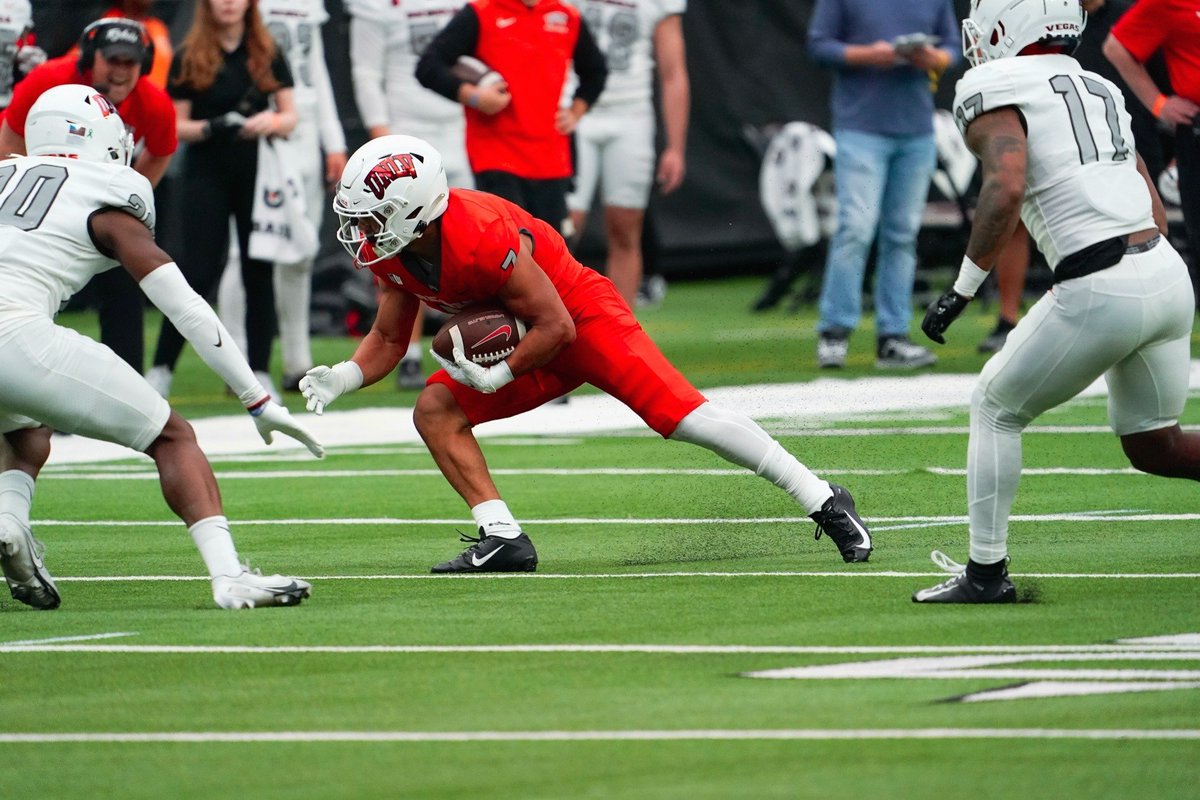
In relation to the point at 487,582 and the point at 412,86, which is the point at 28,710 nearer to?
the point at 487,582

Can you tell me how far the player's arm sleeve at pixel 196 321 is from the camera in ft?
20.6

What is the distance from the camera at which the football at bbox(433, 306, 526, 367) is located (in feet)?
22.7

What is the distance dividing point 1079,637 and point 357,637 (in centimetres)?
183

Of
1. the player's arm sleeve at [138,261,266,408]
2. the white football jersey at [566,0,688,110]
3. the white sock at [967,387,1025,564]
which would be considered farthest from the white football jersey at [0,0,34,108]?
the white sock at [967,387,1025,564]

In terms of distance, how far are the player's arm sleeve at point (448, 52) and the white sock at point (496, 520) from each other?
493 centimetres

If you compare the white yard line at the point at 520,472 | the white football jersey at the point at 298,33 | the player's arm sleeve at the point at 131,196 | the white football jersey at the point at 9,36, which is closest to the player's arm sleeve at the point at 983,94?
the player's arm sleeve at the point at 131,196

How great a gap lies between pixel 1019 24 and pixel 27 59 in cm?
653

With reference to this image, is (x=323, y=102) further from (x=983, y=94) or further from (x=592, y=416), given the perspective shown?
(x=983, y=94)

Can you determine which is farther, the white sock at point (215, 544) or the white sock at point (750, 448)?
the white sock at point (750, 448)

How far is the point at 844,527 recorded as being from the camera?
Answer: 708 centimetres

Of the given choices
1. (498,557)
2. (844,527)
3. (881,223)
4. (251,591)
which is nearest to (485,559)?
(498,557)

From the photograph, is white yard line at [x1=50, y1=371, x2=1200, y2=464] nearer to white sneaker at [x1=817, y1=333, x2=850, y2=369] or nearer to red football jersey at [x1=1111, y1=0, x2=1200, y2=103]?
white sneaker at [x1=817, y1=333, x2=850, y2=369]

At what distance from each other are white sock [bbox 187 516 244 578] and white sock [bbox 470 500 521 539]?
1.10 meters

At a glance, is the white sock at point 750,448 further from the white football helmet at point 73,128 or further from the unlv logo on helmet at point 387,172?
the white football helmet at point 73,128
